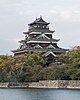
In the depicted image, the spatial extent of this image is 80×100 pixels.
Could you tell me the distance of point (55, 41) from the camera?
231ft

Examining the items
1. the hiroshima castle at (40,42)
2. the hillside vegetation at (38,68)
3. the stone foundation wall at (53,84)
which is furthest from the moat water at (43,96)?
the hiroshima castle at (40,42)

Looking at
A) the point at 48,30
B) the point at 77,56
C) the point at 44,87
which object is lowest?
the point at 44,87

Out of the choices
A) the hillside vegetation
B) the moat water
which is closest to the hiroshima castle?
the hillside vegetation

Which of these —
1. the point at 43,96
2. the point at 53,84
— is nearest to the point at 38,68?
the point at 53,84

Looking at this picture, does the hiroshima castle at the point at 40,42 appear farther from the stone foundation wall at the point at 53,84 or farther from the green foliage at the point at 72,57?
the stone foundation wall at the point at 53,84

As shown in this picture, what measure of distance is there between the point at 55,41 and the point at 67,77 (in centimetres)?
2078

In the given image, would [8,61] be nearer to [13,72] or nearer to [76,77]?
[13,72]

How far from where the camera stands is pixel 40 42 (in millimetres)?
69062

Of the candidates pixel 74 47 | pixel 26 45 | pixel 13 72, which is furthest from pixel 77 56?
pixel 26 45

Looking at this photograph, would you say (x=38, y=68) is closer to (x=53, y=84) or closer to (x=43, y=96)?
(x=53, y=84)

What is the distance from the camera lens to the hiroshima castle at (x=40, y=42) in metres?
66.4

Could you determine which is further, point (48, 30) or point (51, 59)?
point (48, 30)

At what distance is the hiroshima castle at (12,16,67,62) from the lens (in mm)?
66375

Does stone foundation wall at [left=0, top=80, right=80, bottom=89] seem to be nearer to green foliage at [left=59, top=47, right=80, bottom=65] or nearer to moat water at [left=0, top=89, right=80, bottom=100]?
green foliage at [left=59, top=47, right=80, bottom=65]
